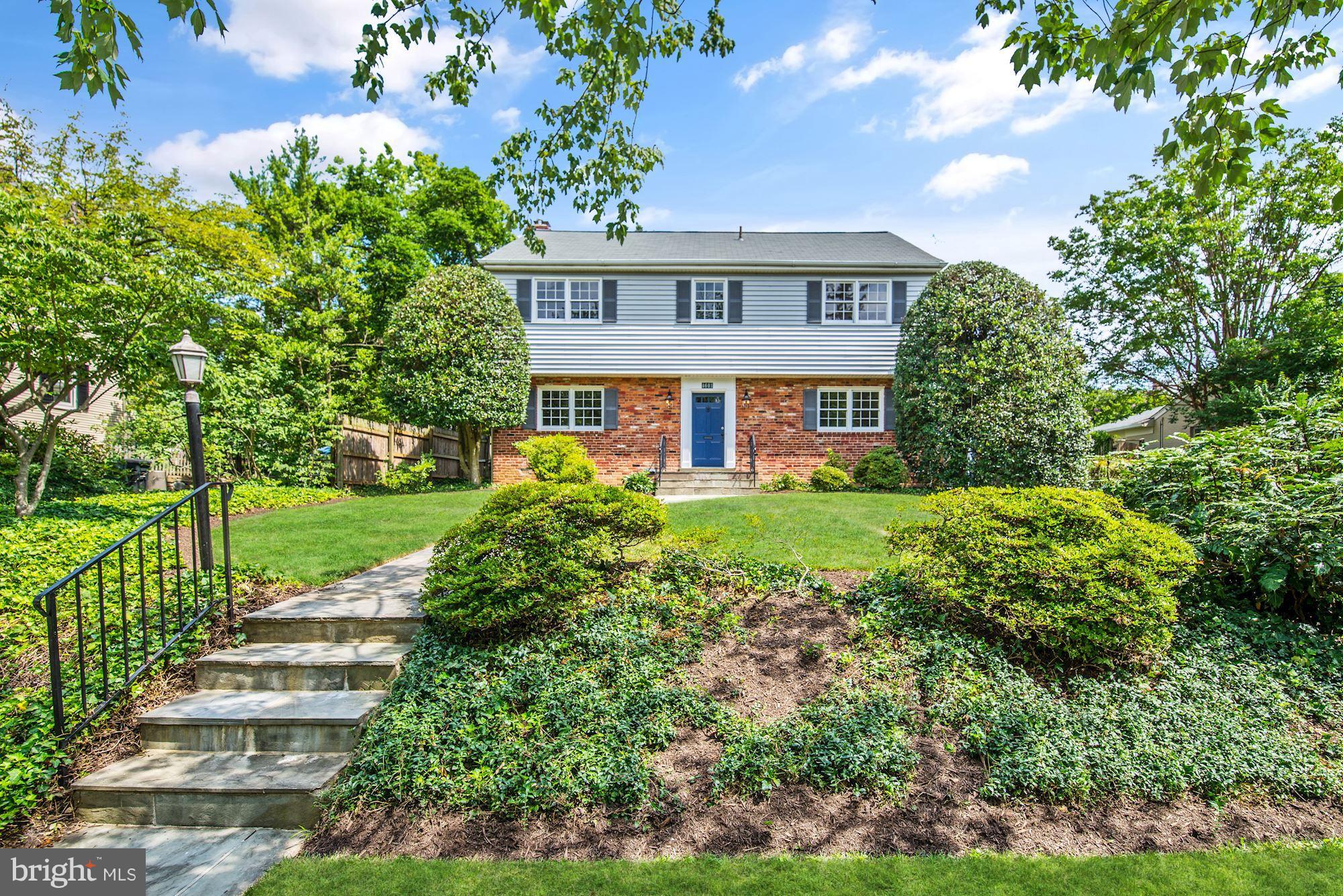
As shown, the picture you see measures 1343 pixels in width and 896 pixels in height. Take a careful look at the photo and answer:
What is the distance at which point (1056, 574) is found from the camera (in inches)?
142

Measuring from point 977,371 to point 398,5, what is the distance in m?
8.55

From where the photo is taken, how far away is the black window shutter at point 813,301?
47.3ft

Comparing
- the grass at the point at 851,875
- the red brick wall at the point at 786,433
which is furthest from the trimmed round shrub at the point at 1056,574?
the red brick wall at the point at 786,433

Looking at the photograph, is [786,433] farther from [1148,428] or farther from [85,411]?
[1148,428]

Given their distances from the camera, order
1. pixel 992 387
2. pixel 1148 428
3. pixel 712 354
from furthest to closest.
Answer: pixel 1148 428 → pixel 712 354 → pixel 992 387

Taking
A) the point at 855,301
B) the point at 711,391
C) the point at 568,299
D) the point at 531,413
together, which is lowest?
the point at 531,413

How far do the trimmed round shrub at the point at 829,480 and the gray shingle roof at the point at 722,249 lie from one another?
5226 mm

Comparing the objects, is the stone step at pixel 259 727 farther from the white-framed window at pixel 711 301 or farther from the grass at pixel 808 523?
the white-framed window at pixel 711 301

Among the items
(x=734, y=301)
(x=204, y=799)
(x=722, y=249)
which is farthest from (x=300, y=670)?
(x=722, y=249)

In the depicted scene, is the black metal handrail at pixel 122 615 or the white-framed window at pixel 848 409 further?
the white-framed window at pixel 848 409

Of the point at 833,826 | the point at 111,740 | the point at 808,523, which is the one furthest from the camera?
the point at 808,523

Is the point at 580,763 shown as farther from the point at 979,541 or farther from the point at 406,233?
the point at 406,233

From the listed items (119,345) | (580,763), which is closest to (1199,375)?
(580,763)

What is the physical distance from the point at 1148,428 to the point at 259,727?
2990 centimetres
